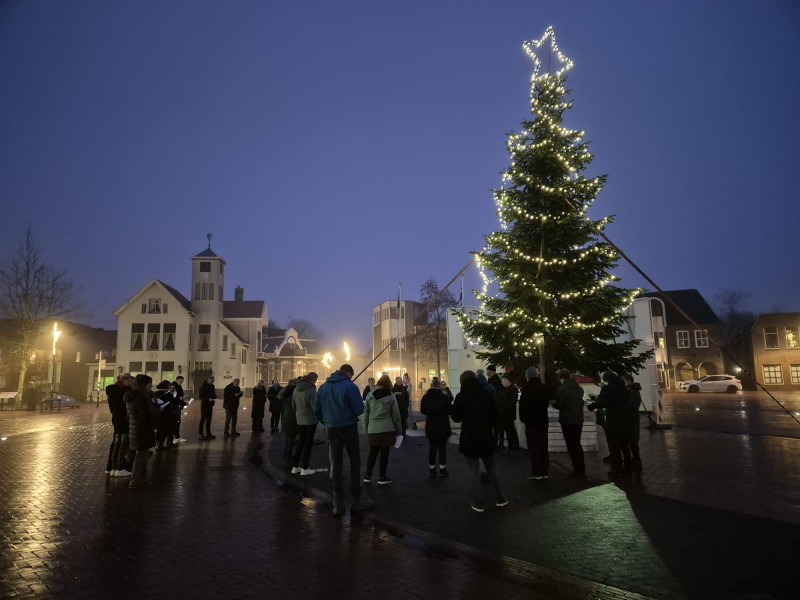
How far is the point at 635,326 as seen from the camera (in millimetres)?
23328

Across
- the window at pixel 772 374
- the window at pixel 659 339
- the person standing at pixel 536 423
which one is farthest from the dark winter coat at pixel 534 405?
the window at pixel 772 374

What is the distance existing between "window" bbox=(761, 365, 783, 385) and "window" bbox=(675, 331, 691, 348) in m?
7.18

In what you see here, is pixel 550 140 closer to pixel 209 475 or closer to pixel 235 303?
pixel 209 475

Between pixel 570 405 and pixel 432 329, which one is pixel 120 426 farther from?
pixel 432 329

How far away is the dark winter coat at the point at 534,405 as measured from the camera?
30.4 feet

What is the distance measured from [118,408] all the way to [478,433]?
6.63 metres

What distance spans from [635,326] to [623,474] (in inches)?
601

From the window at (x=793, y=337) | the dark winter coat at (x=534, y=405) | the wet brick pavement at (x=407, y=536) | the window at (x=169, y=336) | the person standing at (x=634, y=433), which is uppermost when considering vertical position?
the window at (x=169, y=336)

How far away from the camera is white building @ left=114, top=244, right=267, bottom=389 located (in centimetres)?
5212

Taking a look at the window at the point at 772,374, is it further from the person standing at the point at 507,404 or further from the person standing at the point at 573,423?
the person standing at the point at 573,423

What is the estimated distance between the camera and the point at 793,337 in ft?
157

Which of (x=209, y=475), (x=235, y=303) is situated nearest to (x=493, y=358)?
(x=209, y=475)

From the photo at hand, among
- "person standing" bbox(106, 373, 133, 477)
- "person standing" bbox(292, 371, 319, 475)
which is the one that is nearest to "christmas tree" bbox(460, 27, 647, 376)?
"person standing" bbox(292, 371, 319, 475)

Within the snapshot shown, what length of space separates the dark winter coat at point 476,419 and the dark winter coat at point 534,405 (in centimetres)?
201
